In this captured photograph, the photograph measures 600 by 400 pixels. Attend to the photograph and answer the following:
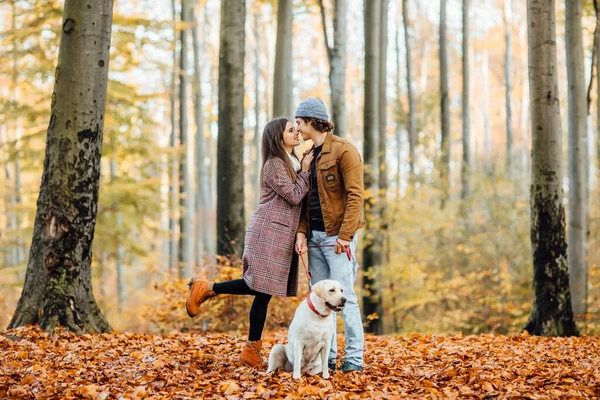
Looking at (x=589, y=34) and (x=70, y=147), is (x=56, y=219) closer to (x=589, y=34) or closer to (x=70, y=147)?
(x=70, y=147)

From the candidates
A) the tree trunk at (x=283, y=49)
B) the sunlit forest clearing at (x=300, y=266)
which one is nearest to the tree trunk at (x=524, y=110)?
the sunlit forest clearing at (x=300, y=266)

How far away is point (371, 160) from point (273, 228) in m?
6.61

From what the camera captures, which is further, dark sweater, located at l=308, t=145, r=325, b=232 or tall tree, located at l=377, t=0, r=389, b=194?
tall tree, located at l=377, t=0, r=389, b=194

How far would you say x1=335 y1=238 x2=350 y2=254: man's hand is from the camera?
5129 millimetres

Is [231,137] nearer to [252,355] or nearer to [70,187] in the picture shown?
[70,187]

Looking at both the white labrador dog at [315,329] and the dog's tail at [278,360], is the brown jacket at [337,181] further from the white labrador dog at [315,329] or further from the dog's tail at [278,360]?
the dog's tail at [278,360]

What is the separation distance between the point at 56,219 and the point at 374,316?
241 inches

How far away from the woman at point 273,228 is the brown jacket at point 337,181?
19 cm

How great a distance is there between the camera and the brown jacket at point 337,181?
5211mm

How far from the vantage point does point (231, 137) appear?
10484 millimetres

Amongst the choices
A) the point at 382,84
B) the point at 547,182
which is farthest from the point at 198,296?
the point at 382,84

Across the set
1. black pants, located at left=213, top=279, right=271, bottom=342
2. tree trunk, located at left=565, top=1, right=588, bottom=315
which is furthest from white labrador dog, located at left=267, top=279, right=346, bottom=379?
tree trunk, located at left=565, top=1, right=588, bottom=315

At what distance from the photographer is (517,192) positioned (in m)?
14.8

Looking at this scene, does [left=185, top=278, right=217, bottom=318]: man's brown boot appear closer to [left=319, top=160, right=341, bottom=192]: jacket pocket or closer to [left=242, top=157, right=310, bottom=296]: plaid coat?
[left=242, top=157, right=310, bottom=296]: plaid coat
